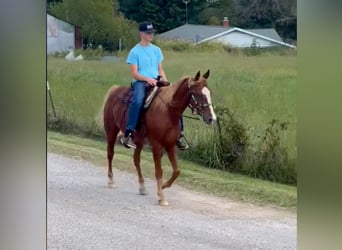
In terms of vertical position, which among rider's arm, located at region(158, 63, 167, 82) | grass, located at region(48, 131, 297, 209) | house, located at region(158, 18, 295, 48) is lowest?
grass, located at region(48, 131, 297, 209)

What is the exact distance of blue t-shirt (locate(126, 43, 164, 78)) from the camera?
2.44 meters

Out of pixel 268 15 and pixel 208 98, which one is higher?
pixel 268 15

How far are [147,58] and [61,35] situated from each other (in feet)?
1.16

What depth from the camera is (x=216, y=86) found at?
7.81 ft

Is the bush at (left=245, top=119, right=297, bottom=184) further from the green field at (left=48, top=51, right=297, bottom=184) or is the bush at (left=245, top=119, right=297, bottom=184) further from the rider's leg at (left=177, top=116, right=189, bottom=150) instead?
the rider's leg at (left=177, top=116, right=189, bottom=150)

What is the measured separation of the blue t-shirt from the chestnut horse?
0.08 metres

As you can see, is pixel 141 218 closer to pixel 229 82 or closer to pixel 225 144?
pixel 225 144

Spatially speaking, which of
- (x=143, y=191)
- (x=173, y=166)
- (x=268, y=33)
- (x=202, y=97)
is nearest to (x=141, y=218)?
(x=143, y=191)

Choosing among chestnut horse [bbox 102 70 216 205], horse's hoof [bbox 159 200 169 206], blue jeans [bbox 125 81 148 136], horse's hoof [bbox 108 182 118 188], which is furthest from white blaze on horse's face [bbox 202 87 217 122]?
horse's hoof [bbox 108 182 118 188]

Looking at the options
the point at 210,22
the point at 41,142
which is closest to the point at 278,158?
the point at 210,22

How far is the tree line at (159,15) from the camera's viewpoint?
2307 millimetres

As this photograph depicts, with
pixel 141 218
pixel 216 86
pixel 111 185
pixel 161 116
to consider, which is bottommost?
pixel 141 218

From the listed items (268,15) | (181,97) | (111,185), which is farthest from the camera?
(111,185)

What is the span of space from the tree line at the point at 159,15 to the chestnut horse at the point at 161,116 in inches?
7.8
